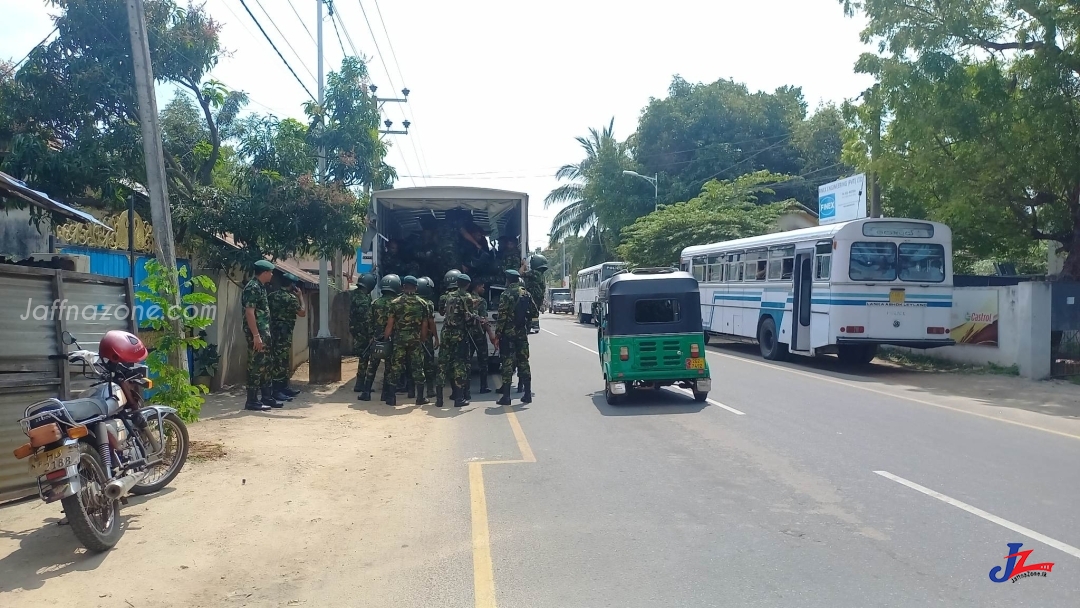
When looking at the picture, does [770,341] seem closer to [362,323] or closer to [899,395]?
[899,395]

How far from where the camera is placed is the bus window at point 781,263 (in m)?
17.9

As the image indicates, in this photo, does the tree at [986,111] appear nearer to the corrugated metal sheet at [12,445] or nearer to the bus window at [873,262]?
the bus window at [873,262]

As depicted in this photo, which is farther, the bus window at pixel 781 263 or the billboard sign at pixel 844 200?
the billboard sign at pixel 844 200

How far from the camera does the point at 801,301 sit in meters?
17.4

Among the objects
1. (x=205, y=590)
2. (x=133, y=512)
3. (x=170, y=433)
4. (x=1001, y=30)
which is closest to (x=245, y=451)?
(x=170, y=433)

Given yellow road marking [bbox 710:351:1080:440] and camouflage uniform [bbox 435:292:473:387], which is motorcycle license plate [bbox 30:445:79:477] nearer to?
camouflage uniform [bbox 435:292:473:387]

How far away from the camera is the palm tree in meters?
47.0

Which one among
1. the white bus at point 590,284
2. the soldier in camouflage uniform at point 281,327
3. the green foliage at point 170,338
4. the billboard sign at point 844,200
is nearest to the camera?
the green foliage at point 170,338

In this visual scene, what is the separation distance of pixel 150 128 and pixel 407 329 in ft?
13.9

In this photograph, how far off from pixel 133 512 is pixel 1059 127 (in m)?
16.7

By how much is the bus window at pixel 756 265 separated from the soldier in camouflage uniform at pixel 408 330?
10.4 m

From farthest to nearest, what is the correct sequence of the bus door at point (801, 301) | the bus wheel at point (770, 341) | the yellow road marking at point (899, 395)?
1. the bus wheel at point (770, 341)
2. the bus door at point (801, 301)
3. the yellow road marking at point (899, 395)

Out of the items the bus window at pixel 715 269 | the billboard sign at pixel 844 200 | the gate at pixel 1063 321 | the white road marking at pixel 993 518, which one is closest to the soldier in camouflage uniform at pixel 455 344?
the white road marking at pixel 993 518

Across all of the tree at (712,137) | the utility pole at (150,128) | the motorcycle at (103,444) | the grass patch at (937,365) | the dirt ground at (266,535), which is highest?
the tree at (712,137)
